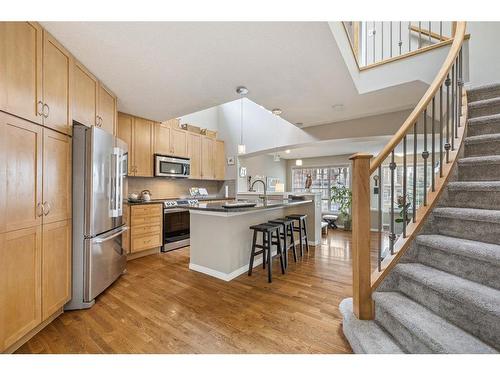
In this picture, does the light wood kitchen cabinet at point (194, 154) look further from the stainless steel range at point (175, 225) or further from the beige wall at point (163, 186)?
the stainless steel range at point (175, 225)

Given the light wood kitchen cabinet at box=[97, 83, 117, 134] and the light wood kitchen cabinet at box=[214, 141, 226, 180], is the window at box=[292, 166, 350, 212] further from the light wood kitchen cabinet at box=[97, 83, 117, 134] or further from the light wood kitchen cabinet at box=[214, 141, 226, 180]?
the light wood kitchen cabinet at box=[97, 83, 117, 134]

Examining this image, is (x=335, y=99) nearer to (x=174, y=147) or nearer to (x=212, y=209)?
(x=212, y=209)

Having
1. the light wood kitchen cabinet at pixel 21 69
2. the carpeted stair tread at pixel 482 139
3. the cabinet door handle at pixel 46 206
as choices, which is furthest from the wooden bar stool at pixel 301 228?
the light wood kitchen cabinet at pixel 21 69

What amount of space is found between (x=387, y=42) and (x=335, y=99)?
7.98ft

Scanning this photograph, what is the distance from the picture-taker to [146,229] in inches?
148

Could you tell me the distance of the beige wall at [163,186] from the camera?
14.3ft

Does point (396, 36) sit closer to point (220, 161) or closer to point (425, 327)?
point (220, 161)

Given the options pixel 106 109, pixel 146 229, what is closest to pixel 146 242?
pixel 146 229

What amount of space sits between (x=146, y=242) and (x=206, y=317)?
7.33ft

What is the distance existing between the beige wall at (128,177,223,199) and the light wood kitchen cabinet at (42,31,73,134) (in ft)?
7.67

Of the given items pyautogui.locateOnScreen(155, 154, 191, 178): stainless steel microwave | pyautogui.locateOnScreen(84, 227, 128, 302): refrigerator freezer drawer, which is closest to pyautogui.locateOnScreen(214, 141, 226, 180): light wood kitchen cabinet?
pyautogui.locateOnScreen(155, 154, 191, 178): stainless steel microwave

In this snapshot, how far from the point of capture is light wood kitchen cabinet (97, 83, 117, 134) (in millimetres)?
2650
